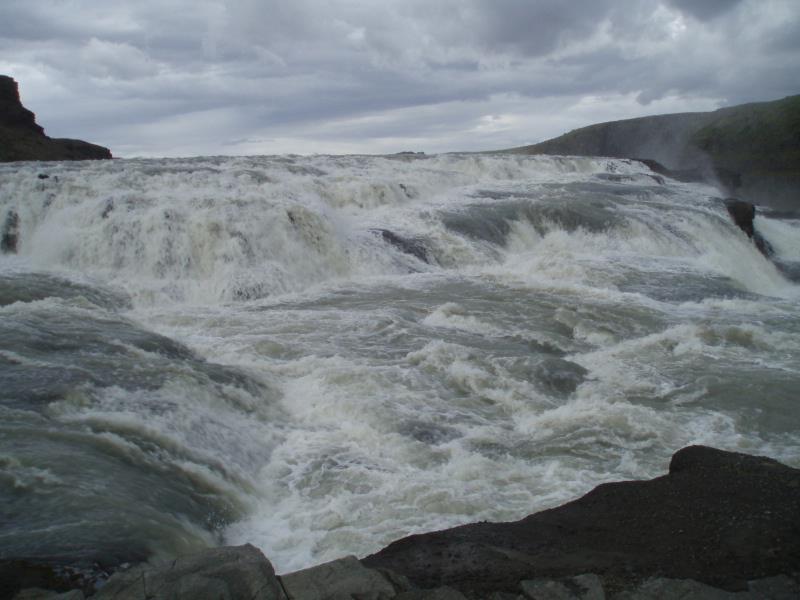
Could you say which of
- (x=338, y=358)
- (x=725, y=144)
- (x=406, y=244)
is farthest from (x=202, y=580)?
(x=725, y=144)

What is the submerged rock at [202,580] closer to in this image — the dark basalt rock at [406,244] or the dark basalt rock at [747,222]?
the dark basalt rock at [406,244]

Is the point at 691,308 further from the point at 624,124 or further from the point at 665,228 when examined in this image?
the point at 624,124

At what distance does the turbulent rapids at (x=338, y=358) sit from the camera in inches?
200

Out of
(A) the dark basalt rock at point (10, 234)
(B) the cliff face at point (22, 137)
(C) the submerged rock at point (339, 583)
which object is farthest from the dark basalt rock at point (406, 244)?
(B) the cliff face at point (22, 137)

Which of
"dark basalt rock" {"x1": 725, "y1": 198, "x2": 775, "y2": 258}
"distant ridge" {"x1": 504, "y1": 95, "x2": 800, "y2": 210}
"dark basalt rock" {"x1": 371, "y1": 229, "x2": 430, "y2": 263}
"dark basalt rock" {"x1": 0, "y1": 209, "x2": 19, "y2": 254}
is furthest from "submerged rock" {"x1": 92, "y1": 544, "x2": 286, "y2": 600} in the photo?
"distant ridge" {"x1": 504, "y1": 95, "x2": 800, "y2": 210}

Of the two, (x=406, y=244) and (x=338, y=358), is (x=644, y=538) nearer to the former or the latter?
(x=338, y=358)

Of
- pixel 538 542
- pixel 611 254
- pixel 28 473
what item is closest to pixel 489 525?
pixel 538 542

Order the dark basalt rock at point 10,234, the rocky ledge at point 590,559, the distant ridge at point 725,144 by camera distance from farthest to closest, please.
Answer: the distant ridge at point 725,144, the dark basalt rock at point 10,234, the rocky ledge at point 590,559

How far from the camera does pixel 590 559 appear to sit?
12.6ft

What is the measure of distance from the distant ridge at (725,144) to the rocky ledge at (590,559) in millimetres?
32777

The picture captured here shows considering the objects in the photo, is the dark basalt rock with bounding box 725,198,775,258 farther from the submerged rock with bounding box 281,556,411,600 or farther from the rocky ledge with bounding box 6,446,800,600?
the submerged rock with bounding box 281,556,411,600

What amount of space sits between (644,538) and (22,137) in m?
41.2

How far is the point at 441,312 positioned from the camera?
11094 millimetres

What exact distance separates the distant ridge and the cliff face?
36167 mm
